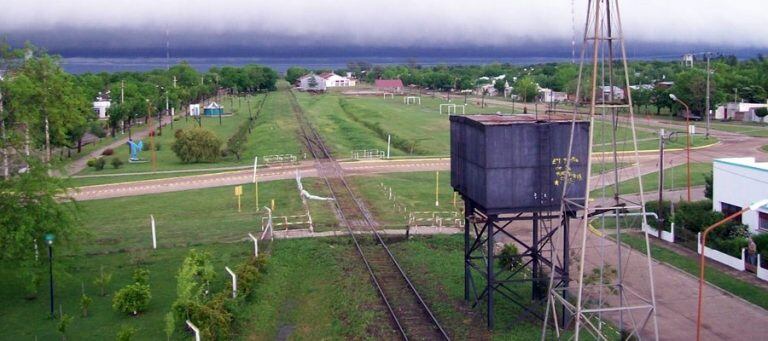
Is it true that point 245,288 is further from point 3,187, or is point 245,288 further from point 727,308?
point 727,308

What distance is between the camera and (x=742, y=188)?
2950 cm

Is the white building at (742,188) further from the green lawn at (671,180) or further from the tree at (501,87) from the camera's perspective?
the tree at (501,87)

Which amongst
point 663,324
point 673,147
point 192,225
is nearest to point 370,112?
point 673,147

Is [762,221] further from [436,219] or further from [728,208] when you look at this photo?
[436,219]

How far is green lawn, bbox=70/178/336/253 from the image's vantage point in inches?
1220

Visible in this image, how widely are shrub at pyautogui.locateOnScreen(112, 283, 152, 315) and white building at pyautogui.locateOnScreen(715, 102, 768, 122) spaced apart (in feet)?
239

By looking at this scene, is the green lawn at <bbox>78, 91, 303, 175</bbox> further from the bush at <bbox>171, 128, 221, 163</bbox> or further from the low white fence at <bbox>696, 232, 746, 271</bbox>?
the low white fence at <bbox>696, 232, 746, 271</bbox>

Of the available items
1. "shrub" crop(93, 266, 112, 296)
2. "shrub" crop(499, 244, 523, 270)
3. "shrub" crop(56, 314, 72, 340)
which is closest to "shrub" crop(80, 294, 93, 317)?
"shrub" crop(56, 314, 72, 340)

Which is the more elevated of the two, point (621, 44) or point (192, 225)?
point (621, 44)

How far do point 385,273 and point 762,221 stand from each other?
13.8 metres

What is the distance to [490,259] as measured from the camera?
19359 millimetres

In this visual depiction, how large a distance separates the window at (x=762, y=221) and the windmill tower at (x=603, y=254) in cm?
444

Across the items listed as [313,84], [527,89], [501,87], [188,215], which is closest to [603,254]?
[188,215]

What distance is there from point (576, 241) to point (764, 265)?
6.80m
